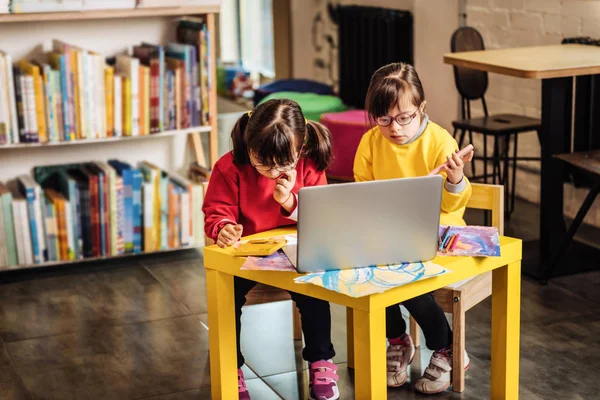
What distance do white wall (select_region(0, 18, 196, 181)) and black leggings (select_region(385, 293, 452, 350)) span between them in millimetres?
1787

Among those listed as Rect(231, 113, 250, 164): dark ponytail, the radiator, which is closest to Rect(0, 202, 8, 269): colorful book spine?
Rect(231, 113, 250, 164): dark ponytail

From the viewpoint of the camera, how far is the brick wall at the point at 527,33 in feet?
13.1

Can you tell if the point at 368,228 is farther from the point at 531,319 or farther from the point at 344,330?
the point at 531,319

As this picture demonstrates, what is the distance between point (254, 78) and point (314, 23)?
1.43 meters

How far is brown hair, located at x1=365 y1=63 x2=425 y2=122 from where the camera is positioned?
2.13 m

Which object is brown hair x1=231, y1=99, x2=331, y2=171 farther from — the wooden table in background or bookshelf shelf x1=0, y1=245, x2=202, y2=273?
bookshelf shelf x1=0, y1=245, x2=202, y2=273

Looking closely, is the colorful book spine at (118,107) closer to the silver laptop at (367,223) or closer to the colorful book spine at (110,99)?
the colorful book spine at (110,99)

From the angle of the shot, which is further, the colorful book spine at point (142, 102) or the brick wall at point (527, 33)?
the brick wall at point (527, 33)

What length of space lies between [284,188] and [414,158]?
42cm

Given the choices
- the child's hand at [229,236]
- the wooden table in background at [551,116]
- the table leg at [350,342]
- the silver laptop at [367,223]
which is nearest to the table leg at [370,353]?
the silver laptop at [367,223]

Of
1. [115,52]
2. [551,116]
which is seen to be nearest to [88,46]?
[115,52]

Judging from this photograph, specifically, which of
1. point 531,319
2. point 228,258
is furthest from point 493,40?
point 228,258

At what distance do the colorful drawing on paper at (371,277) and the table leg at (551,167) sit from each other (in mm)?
1591

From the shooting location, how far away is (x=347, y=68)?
5977 mm
